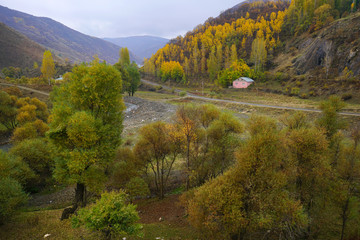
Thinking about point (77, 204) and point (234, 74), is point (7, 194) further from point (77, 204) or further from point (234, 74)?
point (234, 74)

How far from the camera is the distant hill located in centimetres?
16500

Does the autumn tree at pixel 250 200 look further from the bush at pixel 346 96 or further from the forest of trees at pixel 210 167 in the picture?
the bush at pixel 346 96

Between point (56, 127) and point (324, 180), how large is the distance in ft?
79.7

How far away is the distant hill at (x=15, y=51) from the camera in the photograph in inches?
6496

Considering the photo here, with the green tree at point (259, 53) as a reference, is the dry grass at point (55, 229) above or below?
below

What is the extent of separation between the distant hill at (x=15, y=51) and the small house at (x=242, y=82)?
185876 millimetres

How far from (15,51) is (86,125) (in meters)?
228

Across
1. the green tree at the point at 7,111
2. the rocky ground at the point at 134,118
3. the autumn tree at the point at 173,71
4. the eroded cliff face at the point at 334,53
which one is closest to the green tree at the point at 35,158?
the rocky ground at the point at 134,118

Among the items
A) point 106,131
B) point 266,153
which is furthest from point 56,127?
point 266,153

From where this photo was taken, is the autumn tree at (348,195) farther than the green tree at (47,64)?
No

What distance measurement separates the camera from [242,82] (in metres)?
92.5

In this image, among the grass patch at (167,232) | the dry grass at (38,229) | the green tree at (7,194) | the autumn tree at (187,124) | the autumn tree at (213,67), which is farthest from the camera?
the autumn tree at (213,67)

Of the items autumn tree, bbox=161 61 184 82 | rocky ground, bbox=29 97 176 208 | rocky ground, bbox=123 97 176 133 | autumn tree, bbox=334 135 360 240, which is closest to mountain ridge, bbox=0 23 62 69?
autumn tree, bbox=161 61 184 82

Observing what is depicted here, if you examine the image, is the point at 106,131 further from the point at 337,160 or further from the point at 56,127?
the point at 337,160
